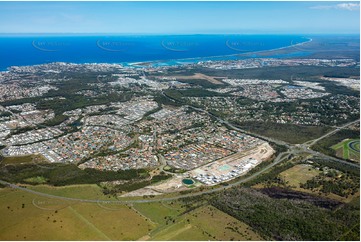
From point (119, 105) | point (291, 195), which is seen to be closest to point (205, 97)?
point (119, 105)

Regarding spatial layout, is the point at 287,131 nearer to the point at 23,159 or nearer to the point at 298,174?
the point at 298,174

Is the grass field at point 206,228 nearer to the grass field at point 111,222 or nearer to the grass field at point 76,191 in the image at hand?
the grass field at point 111,222

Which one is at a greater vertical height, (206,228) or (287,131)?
(287,131)

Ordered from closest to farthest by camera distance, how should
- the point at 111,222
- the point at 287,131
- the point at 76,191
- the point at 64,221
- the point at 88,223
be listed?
1. the point at 88,223
2. the point at 111,222
3. the point at 64,221
4. the point at 76,191
5. the point at 287,131

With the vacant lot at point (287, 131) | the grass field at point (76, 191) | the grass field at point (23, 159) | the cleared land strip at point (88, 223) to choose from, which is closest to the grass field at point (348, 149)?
the vacant lot at point (287, 131)

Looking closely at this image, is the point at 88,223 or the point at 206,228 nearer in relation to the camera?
the point at 206,228

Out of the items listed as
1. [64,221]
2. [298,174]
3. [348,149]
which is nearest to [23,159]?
[64,221]
